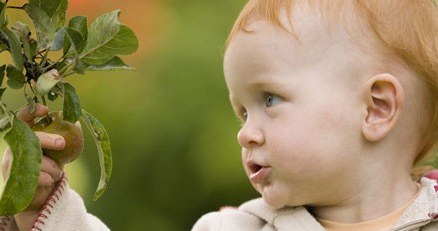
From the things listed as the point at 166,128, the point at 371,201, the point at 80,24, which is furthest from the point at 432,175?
the point at 166,128

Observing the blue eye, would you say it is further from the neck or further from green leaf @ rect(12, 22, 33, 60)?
green leaf @ rect(12, 22, 33, 60)

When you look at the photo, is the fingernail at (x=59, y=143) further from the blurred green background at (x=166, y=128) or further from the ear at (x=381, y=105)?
the blurred green background at (x=166, y=128)

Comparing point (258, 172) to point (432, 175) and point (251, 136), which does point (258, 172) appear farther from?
point (432, 175)

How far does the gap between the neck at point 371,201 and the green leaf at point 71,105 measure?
600mm

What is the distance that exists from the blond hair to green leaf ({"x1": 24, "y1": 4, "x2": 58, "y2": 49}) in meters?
0.48

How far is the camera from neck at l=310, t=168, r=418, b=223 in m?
2.15

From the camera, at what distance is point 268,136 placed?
6.88 feet

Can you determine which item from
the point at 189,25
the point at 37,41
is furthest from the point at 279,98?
the point at 189,25

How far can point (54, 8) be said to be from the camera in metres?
1.83

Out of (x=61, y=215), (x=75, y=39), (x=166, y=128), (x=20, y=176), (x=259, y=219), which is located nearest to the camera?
(x=20, y=176)

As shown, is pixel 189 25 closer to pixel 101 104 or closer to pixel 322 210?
pixel 101 104

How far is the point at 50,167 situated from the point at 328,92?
1.78 ft

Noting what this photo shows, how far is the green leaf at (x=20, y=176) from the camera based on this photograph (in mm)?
1664

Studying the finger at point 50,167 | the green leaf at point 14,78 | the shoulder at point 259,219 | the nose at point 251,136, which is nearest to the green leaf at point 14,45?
the green leaf at point 14,78
